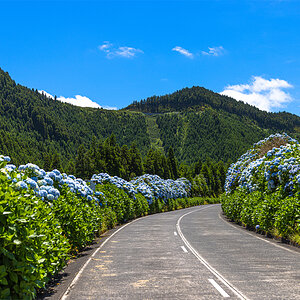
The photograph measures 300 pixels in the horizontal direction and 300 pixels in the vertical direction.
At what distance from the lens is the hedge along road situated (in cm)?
642

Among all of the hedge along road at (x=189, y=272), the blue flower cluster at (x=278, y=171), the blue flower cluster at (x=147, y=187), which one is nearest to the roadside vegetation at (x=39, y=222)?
the hedge along road at (x=189, y=272)

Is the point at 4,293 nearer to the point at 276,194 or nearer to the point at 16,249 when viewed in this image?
the point at 16,249

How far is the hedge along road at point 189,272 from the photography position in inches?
253

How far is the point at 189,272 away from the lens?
8250 mm

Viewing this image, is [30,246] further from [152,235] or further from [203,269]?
[152,235]

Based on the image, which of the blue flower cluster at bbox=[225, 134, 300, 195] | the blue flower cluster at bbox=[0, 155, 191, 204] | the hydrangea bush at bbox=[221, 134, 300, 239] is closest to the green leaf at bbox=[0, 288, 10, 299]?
the blue flower cluster at bbox=[0, 155, 191, 204]

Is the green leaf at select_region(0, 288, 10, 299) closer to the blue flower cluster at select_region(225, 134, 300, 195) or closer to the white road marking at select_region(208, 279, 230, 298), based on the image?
the white road marking at select_region(208, 279, 230, 298)

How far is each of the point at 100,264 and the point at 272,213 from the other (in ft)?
28.7

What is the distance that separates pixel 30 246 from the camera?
5.30 meters

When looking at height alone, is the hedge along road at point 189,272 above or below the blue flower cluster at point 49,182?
below

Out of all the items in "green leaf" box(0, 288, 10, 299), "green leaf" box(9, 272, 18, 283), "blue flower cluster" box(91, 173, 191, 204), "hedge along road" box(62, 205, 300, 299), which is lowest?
"hedge along road" box(62, 205, 300, 299)

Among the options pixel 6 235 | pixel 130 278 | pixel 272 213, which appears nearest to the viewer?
pixel 6 235

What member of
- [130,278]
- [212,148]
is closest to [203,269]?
[130,278]

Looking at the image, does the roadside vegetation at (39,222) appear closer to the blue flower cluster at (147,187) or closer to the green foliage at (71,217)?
the green foliage at (71,217)
